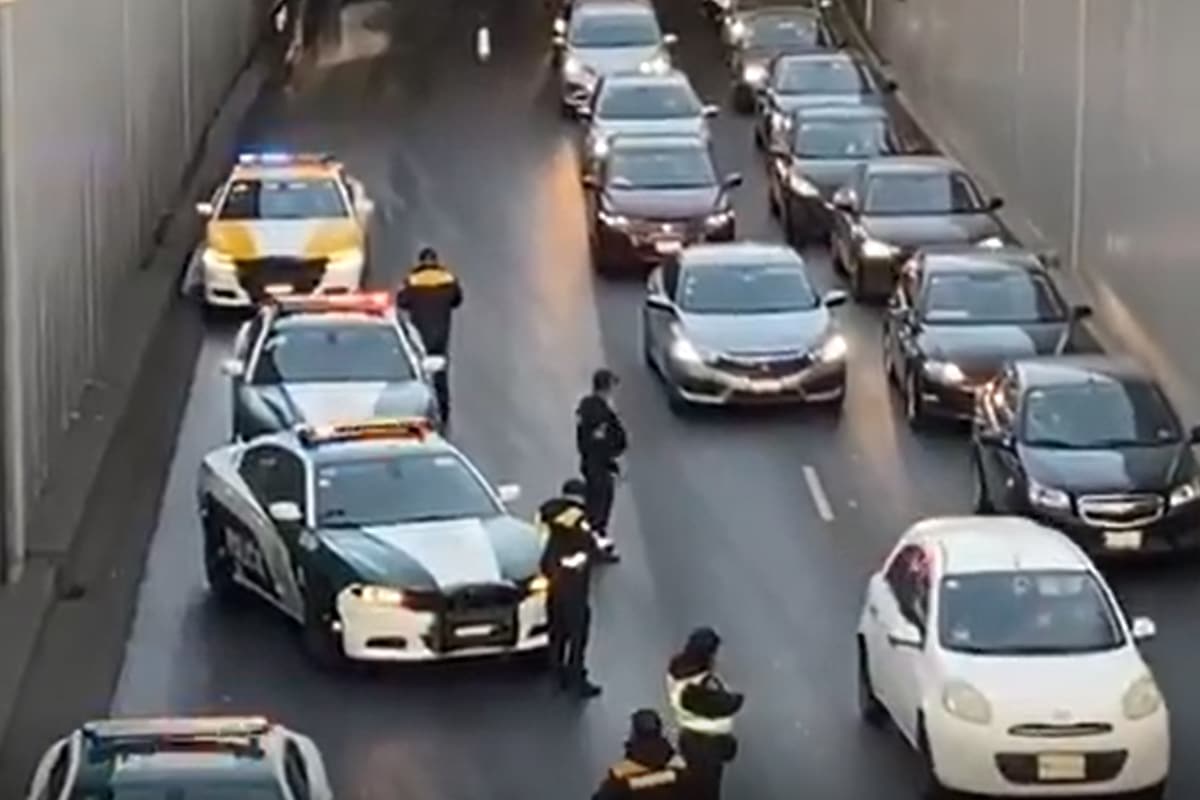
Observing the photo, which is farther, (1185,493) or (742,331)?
(742,331)

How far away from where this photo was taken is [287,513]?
24344 millimetres

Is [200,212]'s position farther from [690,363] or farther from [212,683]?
[212,683]

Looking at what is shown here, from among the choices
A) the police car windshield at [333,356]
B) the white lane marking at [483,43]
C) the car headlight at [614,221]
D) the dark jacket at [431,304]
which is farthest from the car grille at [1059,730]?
the white lane marking at [483,43]

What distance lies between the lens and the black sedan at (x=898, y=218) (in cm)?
3803

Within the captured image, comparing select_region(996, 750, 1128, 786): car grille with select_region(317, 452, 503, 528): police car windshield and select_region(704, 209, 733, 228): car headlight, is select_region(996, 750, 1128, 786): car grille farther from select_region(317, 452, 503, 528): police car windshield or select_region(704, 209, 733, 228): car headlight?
select_region(704, 209, 733, 228): car headlight

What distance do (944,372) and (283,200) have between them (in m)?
9.80

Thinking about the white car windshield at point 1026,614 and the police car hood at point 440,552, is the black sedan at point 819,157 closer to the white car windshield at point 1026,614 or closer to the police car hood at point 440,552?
the police car hood at point 440,552

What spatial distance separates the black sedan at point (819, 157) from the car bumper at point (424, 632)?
1854 cm

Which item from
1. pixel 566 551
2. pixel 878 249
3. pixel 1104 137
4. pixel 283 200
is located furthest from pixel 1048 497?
pixel 283 200

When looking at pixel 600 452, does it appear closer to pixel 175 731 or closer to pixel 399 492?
pixel 399 492

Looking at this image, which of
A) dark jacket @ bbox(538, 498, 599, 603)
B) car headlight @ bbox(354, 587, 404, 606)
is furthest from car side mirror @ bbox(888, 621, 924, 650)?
car headlight @ bbox(354, 587, 404, 606)

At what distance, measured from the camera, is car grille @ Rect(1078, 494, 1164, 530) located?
26.8 m

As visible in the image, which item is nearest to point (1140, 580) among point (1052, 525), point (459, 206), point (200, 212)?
point (1052, 525)

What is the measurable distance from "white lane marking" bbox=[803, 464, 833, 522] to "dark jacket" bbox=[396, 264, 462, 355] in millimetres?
4075
